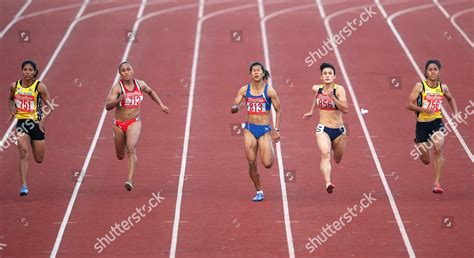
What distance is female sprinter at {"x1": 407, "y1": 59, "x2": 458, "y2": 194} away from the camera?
14.2 meters

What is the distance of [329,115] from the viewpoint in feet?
46.3

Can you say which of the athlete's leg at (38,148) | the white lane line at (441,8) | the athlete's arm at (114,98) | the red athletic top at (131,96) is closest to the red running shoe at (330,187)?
the red athletic top at (131,96)

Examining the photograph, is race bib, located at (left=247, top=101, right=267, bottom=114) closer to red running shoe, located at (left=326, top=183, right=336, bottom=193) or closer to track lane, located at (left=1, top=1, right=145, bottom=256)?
red running shoe, located at (left=326, top=183, right=336, bottom=193)

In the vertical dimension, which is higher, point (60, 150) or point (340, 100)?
point (60, 150)

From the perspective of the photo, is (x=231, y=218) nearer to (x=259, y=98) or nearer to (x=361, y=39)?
(x=259, y=98)

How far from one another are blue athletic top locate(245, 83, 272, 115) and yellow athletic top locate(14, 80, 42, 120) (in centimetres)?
271

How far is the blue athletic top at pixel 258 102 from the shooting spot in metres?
14.0

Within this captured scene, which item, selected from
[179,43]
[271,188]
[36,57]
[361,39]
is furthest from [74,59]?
[271,188]

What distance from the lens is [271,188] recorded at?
15227 millimetres

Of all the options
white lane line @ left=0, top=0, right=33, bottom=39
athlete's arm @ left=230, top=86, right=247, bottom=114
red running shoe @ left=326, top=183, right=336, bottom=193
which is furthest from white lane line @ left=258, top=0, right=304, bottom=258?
white lane line @ left=0, top=0, right=33, bottom=39

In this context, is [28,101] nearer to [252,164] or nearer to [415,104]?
[252,164]

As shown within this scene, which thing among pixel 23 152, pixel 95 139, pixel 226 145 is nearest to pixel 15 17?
pixel 95 139

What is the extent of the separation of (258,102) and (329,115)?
0.92 metres

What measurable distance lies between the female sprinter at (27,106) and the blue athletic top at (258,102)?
103 inches
